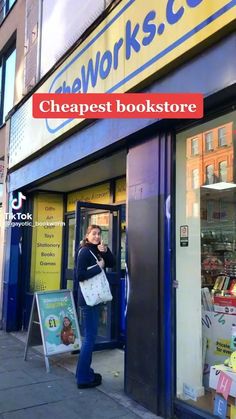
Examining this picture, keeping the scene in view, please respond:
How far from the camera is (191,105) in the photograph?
377cm

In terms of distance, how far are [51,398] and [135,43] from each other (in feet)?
12.4

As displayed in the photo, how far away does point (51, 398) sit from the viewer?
4465 millimetres

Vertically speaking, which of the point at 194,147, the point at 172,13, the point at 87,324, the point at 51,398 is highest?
the point at 172,13

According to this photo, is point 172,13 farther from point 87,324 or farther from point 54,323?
point 54,323

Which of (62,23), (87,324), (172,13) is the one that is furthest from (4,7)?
(87,324)

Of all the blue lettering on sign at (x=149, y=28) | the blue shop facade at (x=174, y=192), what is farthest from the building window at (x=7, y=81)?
the blue lettering on sign at (x=149, y=28)

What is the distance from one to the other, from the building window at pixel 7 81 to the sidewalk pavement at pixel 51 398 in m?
6.49

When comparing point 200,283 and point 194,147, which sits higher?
point 194,147

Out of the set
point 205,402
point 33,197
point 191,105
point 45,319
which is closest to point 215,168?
point 191,105

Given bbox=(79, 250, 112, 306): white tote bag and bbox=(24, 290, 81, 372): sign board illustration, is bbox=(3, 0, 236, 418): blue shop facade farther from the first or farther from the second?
bbox=(24, 290, 81, 372): sign board illustration

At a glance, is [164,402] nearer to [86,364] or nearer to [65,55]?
[86,364]

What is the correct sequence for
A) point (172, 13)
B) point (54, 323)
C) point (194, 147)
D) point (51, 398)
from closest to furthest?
point (172, 13) → point (194, 147) → point (51, 398) → point (54, 323)

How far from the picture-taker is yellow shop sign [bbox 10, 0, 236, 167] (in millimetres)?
3591

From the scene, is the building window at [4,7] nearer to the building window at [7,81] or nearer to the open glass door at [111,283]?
the building window at [7,81]
